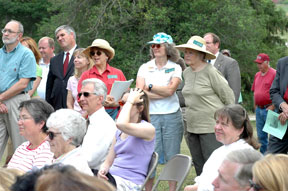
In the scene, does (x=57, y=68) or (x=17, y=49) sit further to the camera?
(x=57, y=68)

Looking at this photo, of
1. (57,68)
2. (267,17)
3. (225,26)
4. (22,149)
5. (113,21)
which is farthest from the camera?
(267,17)

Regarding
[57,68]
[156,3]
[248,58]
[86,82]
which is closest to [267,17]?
[248,58]

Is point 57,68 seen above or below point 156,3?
above

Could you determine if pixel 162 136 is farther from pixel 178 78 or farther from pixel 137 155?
pixel 137 155

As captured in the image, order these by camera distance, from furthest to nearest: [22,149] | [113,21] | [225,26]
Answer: [225,26] < [113,21] < [22,149]

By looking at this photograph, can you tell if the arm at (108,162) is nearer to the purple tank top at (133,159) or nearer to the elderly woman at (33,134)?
the purple tank top at (133,159)

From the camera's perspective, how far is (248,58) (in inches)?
1101

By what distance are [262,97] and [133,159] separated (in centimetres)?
642

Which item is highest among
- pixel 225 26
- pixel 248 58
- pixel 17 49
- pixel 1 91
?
pixel 17 49

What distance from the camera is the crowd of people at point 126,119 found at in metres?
3.37

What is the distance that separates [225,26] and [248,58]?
241 centimetres

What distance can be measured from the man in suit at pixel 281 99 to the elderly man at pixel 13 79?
3107mm

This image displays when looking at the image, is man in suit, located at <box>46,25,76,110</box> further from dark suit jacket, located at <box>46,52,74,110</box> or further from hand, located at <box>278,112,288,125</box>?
hand, located at <box>278,112,288,125</box>

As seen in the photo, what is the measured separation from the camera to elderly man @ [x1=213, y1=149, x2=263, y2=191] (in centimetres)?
334
